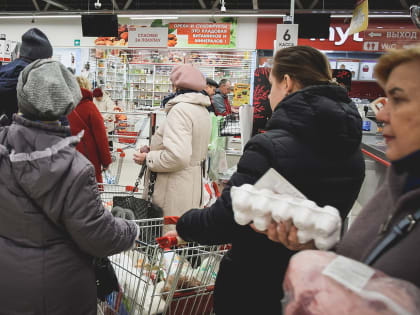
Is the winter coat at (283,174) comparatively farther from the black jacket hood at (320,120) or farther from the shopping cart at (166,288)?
the shopping cart at (166,288)

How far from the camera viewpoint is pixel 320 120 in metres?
1.32

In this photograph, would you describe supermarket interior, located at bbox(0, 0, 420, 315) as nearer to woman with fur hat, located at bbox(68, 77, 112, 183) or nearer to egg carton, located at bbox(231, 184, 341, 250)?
egg carton, located at bbox(231, 184, 341, 250)

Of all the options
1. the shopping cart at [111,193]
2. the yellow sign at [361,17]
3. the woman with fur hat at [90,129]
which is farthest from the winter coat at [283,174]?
the yellow sign at [361,17]

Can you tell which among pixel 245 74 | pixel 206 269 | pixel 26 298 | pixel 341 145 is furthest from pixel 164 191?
pixel 245 74

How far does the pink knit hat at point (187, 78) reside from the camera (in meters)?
2.93

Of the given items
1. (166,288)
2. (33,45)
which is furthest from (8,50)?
(166,288)

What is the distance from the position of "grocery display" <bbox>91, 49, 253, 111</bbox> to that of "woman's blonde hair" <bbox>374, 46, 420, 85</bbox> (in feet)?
43.3

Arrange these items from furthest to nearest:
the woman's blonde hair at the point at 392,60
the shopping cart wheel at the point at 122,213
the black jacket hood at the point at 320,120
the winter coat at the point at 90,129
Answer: the winter coat at the point at 90,129
the shopping cart wheel at the point at 122,213
the black jacket hood at the point at 320,120
the woman's blonde hair at the point at 392,60

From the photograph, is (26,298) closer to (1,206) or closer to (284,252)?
(1,206)

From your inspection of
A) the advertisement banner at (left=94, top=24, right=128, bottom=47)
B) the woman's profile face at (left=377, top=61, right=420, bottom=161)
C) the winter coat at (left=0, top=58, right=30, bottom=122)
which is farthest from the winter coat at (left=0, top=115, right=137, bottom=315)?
the advertisement banner at (left=94, top=24, right=128, bottom=47)

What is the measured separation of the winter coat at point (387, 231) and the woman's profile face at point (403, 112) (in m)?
0.03

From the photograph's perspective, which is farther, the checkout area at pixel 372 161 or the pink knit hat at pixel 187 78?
the checkout area at pixel 372 161

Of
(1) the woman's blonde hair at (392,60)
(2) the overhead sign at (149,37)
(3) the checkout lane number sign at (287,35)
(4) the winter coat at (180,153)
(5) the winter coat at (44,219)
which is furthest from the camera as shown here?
(2) the overhead sign at (149,37)

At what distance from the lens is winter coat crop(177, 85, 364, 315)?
1329 millimetres
